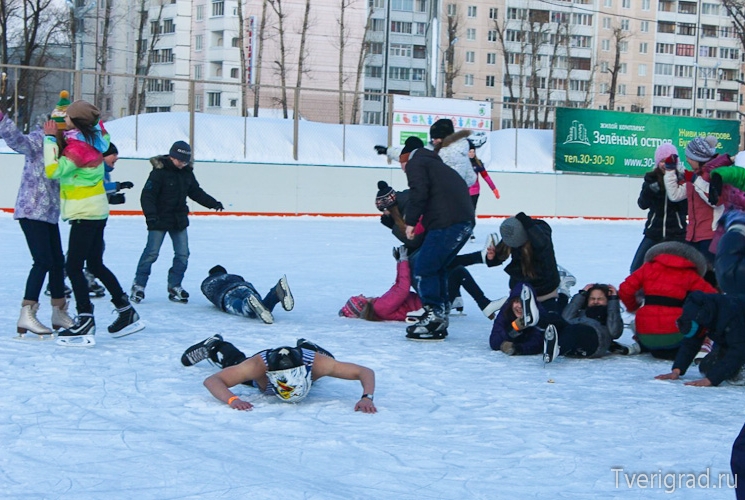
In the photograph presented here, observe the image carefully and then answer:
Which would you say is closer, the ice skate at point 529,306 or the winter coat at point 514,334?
the ice skate at point 529,306

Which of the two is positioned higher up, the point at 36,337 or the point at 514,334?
the point at 514,334

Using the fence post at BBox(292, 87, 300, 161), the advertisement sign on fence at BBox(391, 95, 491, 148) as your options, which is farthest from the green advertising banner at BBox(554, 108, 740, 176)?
the fence post at BBox(292, 87, 300, 161)

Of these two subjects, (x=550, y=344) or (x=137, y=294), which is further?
(x=137, y=294)

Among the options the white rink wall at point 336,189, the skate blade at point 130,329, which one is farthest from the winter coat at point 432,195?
the white rink wall at point 336,189

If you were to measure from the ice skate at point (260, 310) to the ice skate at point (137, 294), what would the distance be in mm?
1450

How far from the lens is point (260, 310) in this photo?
7492 millimetres

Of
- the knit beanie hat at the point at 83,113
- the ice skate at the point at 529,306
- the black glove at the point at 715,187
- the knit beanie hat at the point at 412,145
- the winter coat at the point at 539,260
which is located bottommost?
the ice skate at the point at 529,306

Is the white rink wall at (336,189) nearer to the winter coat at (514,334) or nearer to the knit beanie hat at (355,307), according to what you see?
the knit beanie hat at (355,307)

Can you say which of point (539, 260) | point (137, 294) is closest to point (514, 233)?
point (539, 260)

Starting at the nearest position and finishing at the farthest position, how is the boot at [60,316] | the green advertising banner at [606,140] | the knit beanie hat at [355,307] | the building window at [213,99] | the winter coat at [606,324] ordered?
the winter coat at [606,324], the boot at [60,316], the knit beanie hat at [355,307], the building window at [213,99], the green advertising banner at [606,140]

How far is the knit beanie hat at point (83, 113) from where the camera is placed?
20.0 feet

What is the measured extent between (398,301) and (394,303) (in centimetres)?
4

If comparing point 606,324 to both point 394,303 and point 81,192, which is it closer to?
point 394,303

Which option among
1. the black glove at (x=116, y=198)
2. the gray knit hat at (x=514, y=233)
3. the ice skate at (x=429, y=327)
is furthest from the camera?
the black glove at (x=116, y=198)
